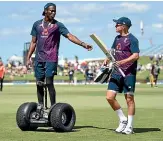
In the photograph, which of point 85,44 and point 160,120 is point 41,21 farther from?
point 160,120

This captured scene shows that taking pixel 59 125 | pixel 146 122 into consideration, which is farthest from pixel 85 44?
pixel 146 122

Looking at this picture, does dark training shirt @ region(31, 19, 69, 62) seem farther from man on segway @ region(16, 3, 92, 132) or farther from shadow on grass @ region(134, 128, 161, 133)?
shadow on grass @ region(134, 128, 161, 133)

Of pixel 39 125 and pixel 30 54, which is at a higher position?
pixel 30 54

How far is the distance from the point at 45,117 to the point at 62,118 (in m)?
0.35

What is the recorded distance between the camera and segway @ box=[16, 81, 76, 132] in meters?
11.7

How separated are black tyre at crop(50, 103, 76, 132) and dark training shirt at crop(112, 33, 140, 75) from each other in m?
1.24

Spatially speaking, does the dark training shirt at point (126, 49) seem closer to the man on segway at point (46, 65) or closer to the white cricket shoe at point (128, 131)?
the man on segway at point (46, 65)

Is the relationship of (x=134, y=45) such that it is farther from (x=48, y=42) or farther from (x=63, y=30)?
(x=48, y=42)

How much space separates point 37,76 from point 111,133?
1.95 m

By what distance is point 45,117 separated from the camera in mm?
12008

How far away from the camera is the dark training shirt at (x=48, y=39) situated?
12164 millimetres

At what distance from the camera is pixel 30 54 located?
41.3 ft

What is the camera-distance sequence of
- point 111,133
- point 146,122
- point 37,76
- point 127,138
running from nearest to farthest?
point 127,138, point 111,133, point 37,76, point 146,122

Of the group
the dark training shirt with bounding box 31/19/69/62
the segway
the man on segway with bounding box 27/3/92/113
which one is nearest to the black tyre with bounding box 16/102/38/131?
the segway
